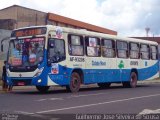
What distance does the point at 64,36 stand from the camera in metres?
21.3

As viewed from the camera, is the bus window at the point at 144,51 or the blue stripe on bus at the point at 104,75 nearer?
the blue stripe on bus at the point at 104,75

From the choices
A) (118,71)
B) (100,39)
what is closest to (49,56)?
(100,39)

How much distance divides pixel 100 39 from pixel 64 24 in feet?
81.7

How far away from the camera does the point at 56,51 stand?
20719mm

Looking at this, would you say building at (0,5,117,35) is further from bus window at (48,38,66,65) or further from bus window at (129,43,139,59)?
bus window at (48,38,66,65)

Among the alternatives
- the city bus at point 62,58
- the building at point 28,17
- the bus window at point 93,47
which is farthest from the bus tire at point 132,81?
the building at point 28,17

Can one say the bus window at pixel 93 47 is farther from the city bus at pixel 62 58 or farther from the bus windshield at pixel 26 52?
the bus windshield at pixel 26 52

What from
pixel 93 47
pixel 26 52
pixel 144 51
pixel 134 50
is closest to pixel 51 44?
pixel 26 52

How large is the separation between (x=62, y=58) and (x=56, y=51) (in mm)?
546

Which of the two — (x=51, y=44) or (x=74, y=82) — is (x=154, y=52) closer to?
(x=74, y=82)

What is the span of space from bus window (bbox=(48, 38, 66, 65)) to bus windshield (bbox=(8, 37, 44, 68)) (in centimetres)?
41

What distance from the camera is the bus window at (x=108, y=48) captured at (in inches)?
977

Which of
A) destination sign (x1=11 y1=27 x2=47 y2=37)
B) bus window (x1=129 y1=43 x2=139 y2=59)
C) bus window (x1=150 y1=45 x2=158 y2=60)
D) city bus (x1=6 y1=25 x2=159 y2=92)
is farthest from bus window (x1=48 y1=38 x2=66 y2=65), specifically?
bus window (x1=150 y1=45 x2=158 y2=60)

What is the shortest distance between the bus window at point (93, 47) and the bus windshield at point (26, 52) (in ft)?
11.6
